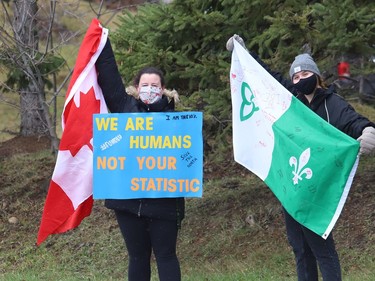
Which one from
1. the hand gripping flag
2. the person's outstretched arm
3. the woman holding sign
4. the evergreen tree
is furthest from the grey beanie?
the evergreen tree

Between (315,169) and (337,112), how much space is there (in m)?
0.43

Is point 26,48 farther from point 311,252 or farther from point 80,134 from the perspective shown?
point 311,252

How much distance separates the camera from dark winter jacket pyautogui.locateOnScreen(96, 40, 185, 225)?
5922mm

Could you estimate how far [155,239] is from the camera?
5.95 m

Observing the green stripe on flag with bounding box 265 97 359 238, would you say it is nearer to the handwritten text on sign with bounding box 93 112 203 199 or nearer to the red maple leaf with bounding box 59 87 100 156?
the handwritten text on sign with bounding box 93 112 203 199

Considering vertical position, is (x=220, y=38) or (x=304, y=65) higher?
(x=304, y=65)

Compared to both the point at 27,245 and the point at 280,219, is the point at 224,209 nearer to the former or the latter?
the point at 280,219

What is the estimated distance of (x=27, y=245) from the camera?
975 centimetres

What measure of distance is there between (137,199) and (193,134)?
0.62 m

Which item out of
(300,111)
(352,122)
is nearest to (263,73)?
(300,111)

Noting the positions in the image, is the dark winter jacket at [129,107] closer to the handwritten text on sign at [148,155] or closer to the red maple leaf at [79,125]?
the handwritten text on sign at [148,155]

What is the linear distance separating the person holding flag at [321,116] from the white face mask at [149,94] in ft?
3.24

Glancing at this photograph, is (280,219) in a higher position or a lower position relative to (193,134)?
lower

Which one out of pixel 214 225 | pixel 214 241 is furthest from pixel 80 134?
pixel 214 225
